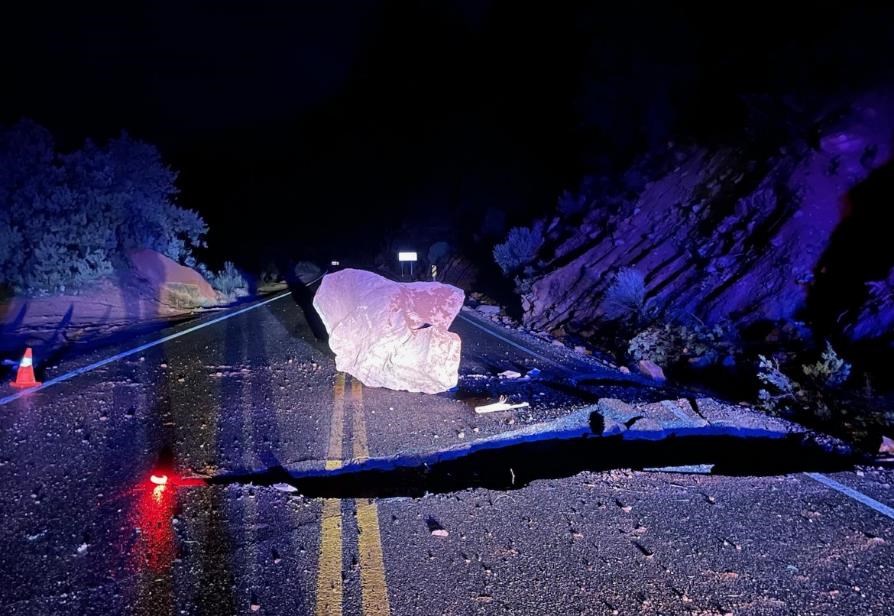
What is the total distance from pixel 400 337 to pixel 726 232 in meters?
10.7

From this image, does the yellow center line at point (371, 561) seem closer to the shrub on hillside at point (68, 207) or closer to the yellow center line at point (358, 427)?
the yellow center line at point (358, 427)

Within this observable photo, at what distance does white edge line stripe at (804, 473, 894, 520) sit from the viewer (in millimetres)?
4312

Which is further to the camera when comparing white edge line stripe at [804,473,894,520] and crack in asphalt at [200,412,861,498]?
crack in asphalt at [200,412,861,498]

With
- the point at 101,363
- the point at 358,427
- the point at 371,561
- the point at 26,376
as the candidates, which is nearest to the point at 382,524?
the point at 371,561

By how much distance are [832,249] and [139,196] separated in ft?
62.8

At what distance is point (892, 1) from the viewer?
13.9 m

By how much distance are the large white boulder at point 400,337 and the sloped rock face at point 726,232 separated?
7703mm

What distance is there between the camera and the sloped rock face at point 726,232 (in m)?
12.2

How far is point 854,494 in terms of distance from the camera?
4.58 meters

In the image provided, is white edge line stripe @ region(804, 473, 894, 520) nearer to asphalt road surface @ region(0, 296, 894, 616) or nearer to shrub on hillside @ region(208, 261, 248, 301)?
asphalt road surface @ region(0, 296, 894, 616)

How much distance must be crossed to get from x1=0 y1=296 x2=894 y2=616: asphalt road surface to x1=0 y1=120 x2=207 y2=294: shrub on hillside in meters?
9.36

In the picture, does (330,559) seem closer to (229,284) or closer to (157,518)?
(157,518)

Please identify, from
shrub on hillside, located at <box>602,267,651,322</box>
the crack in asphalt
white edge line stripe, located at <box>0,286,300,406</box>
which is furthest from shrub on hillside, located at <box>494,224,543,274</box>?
the crack in asphalt

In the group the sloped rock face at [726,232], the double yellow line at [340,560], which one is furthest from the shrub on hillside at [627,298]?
the double yellow line at [340,560]
